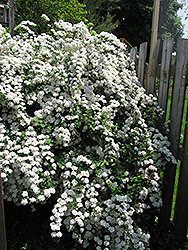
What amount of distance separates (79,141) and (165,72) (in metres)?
1.14

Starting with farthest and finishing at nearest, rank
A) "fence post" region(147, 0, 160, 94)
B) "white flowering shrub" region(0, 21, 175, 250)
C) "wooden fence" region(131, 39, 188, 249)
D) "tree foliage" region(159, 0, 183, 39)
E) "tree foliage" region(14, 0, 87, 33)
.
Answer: "tree foliage" region(14, 0, 87, 33)
"tree foliage" region(159, 0, 183, 39)
"fence post" region(147, 0, 160, 94)
"wooden fence" region(131, 39, 188, 249)
"white flowering shrub" region(0, 21, 175, 250)

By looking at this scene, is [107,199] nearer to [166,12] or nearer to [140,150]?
[140,150]

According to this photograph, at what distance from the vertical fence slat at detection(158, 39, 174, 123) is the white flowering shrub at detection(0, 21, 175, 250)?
11 cm

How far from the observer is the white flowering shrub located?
198 cm

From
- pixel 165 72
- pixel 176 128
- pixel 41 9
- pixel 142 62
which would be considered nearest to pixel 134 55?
pixel 142 62

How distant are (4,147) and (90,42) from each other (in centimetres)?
146

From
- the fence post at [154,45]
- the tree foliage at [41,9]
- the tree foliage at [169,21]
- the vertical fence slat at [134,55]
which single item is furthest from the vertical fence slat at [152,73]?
the tree foliage at [41,9]

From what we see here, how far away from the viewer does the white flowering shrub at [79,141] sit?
6.51 ft

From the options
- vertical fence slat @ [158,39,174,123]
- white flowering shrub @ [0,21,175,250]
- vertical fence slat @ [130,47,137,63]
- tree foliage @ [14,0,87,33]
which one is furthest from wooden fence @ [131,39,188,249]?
tree foliage @ [14,0,87,33]

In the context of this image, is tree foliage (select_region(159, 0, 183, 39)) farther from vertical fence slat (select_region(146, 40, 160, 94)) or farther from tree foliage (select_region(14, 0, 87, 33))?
tree foliage (select_region(14, 0, 87, 33))

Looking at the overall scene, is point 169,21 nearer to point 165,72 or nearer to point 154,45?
point 154,45

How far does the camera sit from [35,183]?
196 centimetres

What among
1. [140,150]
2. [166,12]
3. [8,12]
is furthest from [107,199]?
[8,12]

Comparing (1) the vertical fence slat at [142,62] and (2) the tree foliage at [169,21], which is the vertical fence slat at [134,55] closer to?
(1) the vertical fence slat at [142,62]
